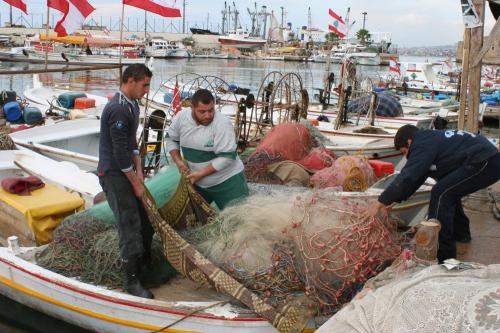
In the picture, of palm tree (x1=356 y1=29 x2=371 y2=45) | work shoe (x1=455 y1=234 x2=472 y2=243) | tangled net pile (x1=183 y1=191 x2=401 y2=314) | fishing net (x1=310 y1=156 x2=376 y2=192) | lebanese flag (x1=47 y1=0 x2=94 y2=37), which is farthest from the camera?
palm tree (x1=356 y1=29 x2=371 y2=45)

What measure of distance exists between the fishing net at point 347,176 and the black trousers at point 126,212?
8.87ft

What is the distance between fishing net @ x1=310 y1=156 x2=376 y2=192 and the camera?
6.23 metres

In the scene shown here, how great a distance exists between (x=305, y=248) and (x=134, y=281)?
4.72ft

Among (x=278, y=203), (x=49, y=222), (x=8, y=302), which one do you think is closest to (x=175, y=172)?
(x=278, y=203)

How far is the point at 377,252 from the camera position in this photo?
3963mm

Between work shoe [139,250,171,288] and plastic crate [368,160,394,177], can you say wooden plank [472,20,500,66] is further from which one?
work shoe [139,250,171,288]

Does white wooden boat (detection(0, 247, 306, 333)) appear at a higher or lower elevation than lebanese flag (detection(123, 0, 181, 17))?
lower

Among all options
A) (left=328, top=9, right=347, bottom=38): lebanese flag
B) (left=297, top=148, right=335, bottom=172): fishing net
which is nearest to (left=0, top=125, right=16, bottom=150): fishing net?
(left=297, top=148, right=335, bottom=172): fishing net

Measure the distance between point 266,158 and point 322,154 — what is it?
0.85 metres

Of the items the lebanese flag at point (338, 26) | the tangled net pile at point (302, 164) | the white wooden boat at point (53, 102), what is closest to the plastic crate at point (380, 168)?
the tangled net pile at point (302, 164)

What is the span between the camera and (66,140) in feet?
31.4

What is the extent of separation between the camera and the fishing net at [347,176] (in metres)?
6.23

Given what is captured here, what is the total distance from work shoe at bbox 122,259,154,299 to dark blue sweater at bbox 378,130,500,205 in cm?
202

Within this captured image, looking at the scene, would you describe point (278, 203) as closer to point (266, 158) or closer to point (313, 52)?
point (266, 158)
